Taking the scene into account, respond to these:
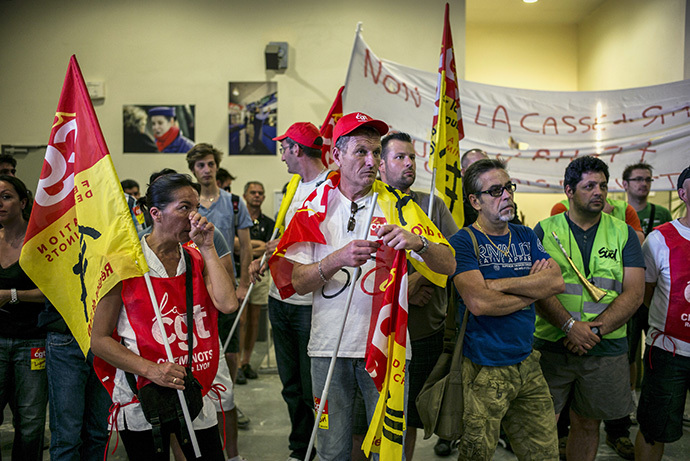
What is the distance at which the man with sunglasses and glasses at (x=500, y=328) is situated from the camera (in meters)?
2.33

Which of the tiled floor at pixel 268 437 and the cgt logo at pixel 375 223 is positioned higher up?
the cgt logo at pixel 375 223

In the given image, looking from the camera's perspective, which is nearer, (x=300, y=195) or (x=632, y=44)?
(x=300, y=195)

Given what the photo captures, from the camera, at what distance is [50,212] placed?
2.20m

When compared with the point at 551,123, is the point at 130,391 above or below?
below

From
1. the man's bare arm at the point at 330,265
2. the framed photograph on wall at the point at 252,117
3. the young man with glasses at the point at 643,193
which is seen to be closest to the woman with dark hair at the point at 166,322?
the man's bare arm at the point at 330,265

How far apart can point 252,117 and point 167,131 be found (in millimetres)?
1082

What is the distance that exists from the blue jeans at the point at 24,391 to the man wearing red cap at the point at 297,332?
3.96 feet

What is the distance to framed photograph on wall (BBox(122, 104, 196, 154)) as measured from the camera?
6824 mm

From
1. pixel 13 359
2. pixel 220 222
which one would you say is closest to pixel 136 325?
pixel 13 359

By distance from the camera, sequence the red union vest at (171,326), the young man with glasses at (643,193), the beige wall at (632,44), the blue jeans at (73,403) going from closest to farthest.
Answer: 1. the red union vest at (171,326)
2. the blue jeans at (73,403)
3. the young man with glasses at (643,193)
4. the beige wall at (632,44)

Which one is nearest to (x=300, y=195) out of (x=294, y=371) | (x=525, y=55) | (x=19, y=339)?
(x=294, y=371)

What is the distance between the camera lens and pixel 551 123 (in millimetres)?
4980

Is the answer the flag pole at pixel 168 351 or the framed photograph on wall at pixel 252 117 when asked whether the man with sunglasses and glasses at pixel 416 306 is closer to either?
the flag pole at pixel 168 351

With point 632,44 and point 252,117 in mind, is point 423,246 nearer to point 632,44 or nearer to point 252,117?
point 252,117
